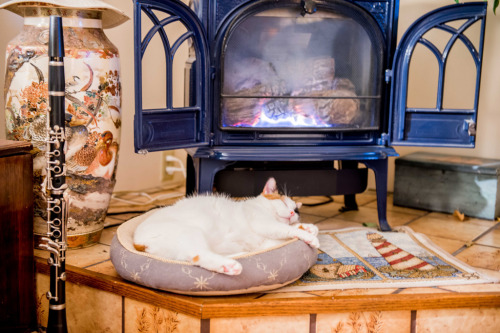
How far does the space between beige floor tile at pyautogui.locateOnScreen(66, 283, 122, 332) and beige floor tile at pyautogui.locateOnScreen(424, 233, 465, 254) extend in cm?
118

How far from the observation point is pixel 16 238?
169cm

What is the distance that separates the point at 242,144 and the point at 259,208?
1.27 ft

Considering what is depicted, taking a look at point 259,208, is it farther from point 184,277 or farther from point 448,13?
point 448,13

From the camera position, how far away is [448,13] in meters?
2.09

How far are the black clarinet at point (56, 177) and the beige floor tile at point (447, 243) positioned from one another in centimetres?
133

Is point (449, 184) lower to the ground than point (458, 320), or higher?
higher

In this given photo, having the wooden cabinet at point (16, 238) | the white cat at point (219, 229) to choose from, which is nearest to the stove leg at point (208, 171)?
the white cat at point (219, 229)

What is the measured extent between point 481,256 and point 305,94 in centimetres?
86

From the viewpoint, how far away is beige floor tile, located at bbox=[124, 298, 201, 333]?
1.53m

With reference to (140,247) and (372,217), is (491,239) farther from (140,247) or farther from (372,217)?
(140,247)

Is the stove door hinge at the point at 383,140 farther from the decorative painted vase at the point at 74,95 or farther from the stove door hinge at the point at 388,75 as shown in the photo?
the decorative painted vase at the point at 74,95

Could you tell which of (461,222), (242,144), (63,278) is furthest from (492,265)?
(63,278)

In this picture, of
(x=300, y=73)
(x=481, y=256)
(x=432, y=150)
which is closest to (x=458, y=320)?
(x=481, y=256)

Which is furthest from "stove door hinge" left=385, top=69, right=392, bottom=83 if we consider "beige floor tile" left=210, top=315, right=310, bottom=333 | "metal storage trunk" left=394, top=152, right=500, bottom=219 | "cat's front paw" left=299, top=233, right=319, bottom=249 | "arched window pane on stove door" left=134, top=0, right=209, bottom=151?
"beige floor tile" left=210, top=315, right=310, bottom=333
